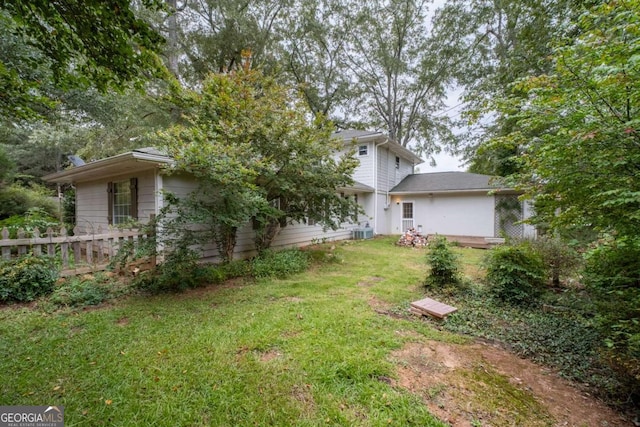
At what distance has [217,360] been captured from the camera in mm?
2740

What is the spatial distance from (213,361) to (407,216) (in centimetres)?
1346

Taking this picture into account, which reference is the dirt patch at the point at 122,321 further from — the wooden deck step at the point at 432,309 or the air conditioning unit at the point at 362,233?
the air conditioning unit at the point at 362,233

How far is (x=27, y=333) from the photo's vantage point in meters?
3.25

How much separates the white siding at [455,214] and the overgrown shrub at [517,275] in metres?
8.90

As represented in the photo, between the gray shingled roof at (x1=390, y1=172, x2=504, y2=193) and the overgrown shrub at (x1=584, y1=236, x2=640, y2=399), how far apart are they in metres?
9.99

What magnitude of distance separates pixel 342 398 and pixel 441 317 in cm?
233

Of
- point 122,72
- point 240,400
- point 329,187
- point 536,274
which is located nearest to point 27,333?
point 240,400

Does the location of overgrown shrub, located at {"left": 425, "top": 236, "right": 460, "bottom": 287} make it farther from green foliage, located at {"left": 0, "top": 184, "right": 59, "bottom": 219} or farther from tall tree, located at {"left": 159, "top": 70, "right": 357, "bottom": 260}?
green foliage, located at {"left": 0, "top": 184, "right": 59, "bottom": 219}

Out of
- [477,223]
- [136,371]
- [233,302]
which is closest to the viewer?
[136,371]

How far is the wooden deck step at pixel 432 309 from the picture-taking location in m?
3.96

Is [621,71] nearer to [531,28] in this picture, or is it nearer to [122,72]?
[122,72]

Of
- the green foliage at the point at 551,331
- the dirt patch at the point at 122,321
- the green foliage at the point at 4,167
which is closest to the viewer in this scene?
the green foliage at the point at 551,331

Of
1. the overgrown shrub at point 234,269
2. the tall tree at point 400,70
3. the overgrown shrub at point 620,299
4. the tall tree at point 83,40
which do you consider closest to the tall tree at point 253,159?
the overgrown shrub at point 234,269

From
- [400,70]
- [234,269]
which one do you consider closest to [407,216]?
[234,269]
